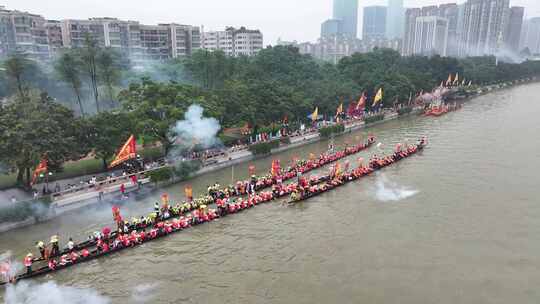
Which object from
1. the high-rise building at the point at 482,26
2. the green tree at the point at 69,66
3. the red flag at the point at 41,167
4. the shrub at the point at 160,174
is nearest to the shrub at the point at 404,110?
the shrub at the point at 160,174

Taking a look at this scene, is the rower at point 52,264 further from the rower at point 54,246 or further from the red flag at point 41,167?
the red flag at point 41,167

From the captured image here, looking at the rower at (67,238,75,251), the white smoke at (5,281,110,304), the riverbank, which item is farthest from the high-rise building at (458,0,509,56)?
the white smoke at (5,281,110,304)

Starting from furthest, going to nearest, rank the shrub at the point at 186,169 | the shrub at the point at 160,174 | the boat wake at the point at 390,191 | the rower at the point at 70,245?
the shrub at the point at 186,169
the shrub at the point at 160,174
the boat wake at the point at 390,191
the rower at the point at 70,245

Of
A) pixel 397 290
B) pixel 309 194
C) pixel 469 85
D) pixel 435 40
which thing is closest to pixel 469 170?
pixel 309 194

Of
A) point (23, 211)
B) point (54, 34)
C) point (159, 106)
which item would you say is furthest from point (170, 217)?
point (54, 34)

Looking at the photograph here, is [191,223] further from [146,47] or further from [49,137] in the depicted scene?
[146,47]

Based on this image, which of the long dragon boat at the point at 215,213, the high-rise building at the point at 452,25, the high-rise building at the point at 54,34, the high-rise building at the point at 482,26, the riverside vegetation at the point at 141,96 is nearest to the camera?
the long dragon boat at the point at 215,213
